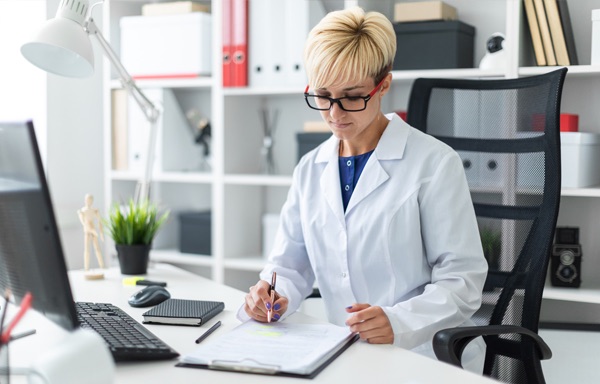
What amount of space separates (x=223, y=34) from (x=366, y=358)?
196 cm

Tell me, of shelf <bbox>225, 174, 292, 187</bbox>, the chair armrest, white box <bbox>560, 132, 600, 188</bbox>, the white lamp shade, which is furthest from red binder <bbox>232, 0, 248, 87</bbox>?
the chair armrest

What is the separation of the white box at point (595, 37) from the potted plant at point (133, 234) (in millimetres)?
1494

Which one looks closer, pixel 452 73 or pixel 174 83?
pixel 452 73

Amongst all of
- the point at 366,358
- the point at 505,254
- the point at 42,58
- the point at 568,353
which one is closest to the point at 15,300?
the point at 366,358

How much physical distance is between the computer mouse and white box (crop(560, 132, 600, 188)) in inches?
54.1

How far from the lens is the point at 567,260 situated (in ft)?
8.30

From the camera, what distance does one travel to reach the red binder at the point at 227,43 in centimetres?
296

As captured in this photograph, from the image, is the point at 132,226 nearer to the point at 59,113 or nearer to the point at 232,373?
the point at 232,373

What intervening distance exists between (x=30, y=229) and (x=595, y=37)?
1.98m

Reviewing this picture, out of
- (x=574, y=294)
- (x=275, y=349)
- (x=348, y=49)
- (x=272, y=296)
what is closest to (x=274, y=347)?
(x=275, y=349)

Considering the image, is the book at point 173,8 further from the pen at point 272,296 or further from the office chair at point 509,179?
the pen at point 272,296

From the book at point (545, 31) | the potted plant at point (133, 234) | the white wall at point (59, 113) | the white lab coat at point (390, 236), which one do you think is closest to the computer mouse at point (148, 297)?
the white lab coat at point (390, 236)

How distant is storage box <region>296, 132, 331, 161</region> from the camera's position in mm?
2877

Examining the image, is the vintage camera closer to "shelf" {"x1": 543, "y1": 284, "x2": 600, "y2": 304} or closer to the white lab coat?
"shelf" {"x1": 543, "y1": 284, "x2": 600, "y2": 304}
